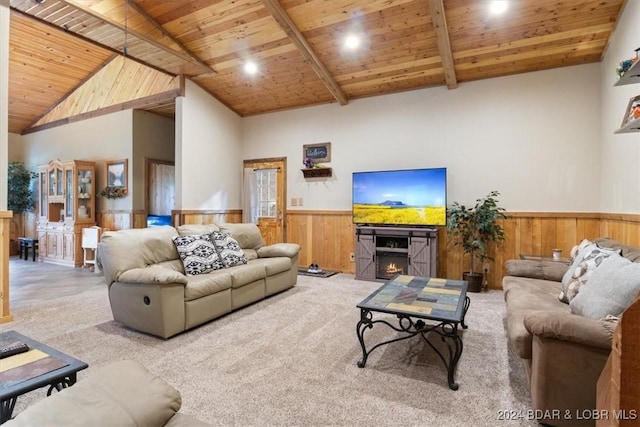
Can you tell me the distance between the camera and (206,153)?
5.84 metres

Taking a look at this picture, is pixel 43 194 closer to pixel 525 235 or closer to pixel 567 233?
pixel 525 235

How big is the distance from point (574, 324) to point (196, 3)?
499 cm

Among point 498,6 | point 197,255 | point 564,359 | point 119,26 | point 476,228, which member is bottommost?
point 564,359

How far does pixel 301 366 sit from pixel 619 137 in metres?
3.92

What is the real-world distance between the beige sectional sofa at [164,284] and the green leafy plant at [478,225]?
2.69 metres

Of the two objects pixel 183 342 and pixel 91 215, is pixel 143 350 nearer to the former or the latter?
pixel 183 342

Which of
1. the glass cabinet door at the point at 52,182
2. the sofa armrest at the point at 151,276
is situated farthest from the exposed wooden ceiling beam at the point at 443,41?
the glass cabinet door at the point at 52,182

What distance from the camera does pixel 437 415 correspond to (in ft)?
6.00

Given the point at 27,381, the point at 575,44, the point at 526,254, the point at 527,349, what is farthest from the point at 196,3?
the point at 526,254

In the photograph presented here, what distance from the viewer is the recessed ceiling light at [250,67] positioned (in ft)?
16.4

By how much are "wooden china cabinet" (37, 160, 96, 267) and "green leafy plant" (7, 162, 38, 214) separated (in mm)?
844

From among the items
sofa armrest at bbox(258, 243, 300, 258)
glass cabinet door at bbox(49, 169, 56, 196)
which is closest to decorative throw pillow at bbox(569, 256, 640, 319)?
sofa armrest at bbox(258, 243, 300, 258)

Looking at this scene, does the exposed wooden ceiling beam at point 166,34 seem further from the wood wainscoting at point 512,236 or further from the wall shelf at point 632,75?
the wall shelf at point 632,75

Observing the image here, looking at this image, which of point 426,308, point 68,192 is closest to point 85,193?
point 68,192
